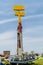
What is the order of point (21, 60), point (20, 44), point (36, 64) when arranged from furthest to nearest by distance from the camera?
point (20, 44), point (36, 64), point (21, 60)

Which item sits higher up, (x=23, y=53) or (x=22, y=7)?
(x=22, y=7)

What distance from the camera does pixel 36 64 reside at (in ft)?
81.3

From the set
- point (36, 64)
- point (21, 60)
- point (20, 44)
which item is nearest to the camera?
point (21, 60)

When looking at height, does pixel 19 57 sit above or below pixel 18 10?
below

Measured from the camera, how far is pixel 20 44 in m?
26.5

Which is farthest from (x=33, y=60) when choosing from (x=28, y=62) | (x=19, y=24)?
(x=19, y=24)

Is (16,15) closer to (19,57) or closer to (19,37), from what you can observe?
(19,37)

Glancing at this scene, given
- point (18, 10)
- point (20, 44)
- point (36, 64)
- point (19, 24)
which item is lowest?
point (36, 64)

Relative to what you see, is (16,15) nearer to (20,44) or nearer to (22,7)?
(22,7)

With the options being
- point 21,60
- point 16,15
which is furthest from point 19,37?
point 21,60

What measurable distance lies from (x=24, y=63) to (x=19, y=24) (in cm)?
536

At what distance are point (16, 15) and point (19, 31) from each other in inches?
77.7

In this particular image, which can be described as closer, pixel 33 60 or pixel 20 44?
pixel 33 60

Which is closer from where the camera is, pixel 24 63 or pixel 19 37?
pixel 24 63
